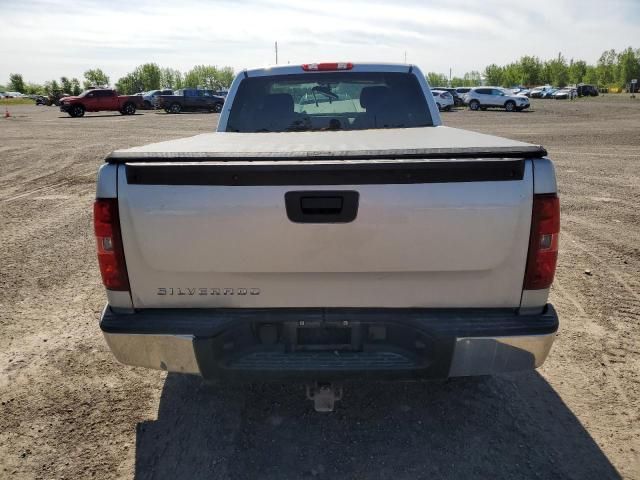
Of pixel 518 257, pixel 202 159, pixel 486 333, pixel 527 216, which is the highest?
pixel 202 159

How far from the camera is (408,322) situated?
221cm

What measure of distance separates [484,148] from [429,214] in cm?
40

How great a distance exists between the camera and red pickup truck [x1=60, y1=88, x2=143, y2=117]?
3444 centimetres

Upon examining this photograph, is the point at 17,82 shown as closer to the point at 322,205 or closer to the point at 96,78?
the point at 96,78

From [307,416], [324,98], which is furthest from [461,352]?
[324,98]

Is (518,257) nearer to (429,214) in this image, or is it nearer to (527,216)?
(527,216)

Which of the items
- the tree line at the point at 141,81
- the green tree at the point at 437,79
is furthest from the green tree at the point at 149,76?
the green tree at the point at 437,79

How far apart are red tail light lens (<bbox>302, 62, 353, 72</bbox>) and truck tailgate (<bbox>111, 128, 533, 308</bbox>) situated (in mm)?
2524

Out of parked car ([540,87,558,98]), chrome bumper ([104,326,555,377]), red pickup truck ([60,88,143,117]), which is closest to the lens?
chrome bumper ([104,326,555,377])

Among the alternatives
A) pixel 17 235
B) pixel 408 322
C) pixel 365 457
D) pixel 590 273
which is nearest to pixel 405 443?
pixel 365 457

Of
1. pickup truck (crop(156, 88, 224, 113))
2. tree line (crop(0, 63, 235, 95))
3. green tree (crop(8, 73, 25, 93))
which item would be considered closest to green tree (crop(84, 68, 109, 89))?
tree line (crop(0, 63, 235, 95))

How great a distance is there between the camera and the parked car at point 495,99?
36.4 meters

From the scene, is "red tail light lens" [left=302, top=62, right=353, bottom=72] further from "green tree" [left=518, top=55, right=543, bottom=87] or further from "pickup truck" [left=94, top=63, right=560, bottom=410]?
"green tree" [left=518, top=55, right=543, bottom=87]

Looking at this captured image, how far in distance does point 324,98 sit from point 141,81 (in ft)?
439
